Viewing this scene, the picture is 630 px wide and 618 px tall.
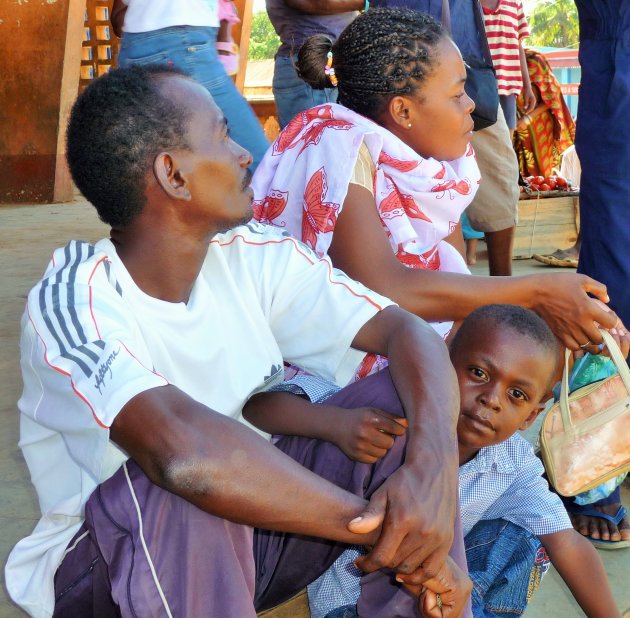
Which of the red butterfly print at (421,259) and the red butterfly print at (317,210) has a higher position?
the red butterfly print at (317,210)

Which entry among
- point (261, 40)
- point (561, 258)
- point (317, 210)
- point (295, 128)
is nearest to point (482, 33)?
point (295, 128)

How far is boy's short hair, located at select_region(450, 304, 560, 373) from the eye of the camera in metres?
2.07

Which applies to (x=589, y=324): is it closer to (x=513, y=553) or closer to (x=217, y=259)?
(x=513, y=553)

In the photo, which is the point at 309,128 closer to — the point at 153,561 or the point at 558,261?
the point at 153,561

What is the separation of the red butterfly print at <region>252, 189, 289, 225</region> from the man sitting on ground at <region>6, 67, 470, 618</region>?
0.47m

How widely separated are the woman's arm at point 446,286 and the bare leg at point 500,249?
8.08 ft

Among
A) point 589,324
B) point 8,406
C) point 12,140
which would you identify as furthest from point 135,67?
point 12,140

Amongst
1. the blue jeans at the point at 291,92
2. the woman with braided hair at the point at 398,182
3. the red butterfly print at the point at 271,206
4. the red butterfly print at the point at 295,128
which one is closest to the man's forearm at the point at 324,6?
the blue jeans at the point at 291,92

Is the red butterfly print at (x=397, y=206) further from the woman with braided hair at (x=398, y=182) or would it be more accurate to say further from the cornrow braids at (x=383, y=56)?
the cornrow braids at (x=383, y=56)

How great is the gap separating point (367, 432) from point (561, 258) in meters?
4.46

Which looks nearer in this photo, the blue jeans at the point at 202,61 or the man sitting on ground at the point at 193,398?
the man sitting on ground at the point at 193,398

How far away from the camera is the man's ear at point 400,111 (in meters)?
2.40

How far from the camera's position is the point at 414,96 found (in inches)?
93.8

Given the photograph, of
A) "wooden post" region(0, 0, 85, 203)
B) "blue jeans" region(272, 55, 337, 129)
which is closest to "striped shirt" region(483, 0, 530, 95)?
"blue jeans" region(272, 55, 337, 129)
